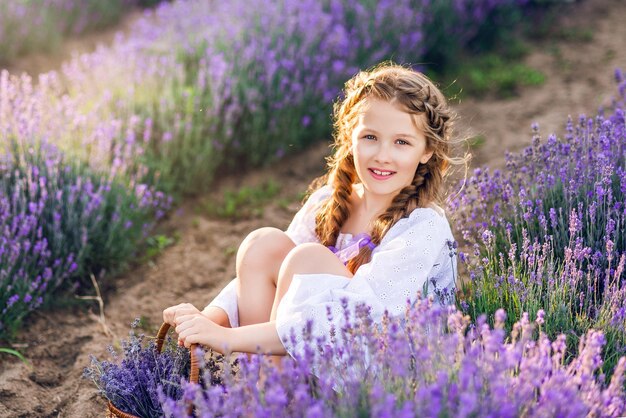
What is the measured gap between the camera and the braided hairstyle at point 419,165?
8.58ft

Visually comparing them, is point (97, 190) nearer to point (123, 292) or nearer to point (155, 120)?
point (123, 292)

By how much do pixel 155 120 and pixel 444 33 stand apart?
8.69ft

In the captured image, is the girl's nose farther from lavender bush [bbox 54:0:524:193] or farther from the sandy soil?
lavender bush [bbox 54:0:524:193]

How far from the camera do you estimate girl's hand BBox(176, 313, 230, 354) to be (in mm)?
2324

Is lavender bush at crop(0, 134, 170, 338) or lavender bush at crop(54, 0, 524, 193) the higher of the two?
lavender bush at crop(54, 0, 524, 193)

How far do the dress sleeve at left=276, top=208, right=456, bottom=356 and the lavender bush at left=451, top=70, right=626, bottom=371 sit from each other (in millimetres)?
128

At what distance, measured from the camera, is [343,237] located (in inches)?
112

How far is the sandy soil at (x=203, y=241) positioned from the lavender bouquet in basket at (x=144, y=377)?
16.0 inches

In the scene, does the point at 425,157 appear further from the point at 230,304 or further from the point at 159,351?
the point at 159,351

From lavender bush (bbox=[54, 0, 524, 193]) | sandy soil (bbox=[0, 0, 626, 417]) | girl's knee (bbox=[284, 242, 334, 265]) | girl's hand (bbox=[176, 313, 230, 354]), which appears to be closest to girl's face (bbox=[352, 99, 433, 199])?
girl's knee (bbox=[284, 242, 334, 265])

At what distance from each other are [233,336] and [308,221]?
76 cm

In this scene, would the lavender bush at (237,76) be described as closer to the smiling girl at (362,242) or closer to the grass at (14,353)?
the grass at (14,353)

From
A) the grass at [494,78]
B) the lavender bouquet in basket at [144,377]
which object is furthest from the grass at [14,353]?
the grass at [494,78]

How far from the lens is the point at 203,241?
4250 mm
